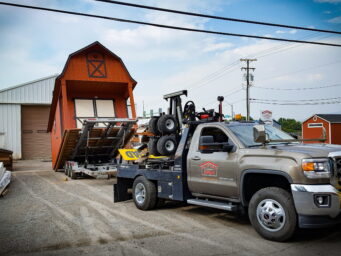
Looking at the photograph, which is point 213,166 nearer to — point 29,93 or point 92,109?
point 92,109

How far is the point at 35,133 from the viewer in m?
29.7

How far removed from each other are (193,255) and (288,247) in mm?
1438

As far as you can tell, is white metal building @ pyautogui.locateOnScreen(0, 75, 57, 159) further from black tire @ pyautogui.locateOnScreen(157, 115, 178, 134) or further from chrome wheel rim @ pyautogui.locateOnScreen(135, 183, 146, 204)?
black tire @ pyautogui.locateOnScreen(157, 115, 178, 134)

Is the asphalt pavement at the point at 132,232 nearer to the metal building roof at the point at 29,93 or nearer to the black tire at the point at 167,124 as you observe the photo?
the black tire at the point at 167,124

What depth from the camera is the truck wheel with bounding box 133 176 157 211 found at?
8.06 m

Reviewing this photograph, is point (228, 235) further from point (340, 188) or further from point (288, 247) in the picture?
point (340, 188)

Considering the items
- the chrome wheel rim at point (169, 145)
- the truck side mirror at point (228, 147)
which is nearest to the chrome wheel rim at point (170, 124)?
the chrome wheel rim at point (169, 145)

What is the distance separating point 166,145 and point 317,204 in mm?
3926

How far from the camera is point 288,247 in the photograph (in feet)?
17.3

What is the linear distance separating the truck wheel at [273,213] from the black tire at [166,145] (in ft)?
9.32

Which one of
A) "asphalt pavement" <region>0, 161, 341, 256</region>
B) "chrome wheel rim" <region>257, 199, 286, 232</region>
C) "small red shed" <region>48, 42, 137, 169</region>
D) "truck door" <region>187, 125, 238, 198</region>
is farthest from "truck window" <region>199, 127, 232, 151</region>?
"small red shed" <region>48, 42, 137, 169</region>

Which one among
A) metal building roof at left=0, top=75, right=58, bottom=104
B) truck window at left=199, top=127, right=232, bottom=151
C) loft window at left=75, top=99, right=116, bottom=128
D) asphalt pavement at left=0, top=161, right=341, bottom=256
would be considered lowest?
asphalt pavement at left=0, top=161, right=341, bottom=256

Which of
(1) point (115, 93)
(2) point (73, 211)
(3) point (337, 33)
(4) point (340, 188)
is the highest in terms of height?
(3) point (337, 33)

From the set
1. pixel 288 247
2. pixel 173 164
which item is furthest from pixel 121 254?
pixel 173 164
